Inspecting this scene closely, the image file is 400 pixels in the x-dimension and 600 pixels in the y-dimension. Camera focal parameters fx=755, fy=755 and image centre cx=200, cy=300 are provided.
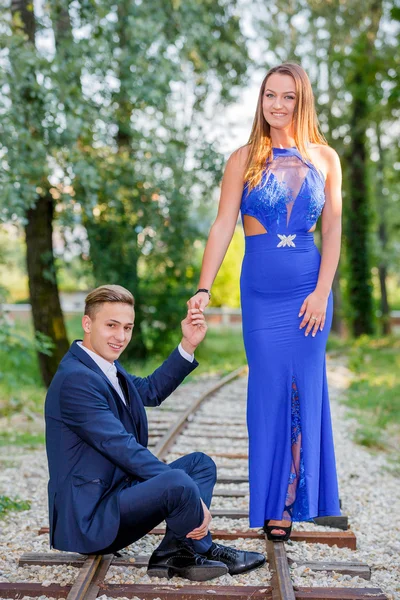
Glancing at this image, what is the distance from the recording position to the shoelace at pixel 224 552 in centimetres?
337

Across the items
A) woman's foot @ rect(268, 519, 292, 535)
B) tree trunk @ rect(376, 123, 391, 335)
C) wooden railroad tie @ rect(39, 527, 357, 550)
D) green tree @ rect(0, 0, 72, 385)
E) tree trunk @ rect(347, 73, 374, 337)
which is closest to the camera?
woman's foot @ rect(268, 519, 292, 535)

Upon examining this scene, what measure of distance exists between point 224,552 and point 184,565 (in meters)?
0.20

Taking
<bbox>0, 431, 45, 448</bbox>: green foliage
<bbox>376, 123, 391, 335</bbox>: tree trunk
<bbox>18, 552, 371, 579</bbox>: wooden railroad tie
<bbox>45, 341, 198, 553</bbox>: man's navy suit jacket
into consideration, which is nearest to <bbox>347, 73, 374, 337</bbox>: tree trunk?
<bbox>376, 123, 391, 335</bbox>: tree trunk

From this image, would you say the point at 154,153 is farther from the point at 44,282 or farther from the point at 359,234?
the point at 359,234

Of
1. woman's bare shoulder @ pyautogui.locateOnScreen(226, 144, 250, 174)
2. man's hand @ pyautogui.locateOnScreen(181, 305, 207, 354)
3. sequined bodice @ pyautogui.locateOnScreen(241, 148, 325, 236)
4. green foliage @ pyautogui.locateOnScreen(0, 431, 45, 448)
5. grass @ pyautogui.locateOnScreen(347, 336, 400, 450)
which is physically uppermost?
woman's bare shoulder @ pyautogui.locateOnScreen(226, 144, 250, 174)

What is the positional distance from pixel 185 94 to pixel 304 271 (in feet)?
44.8

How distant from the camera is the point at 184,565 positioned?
130 inches

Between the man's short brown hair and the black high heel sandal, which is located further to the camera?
the black high heel sandal

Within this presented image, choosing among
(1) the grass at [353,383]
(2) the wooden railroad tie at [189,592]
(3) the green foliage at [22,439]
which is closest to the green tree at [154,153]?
(1) the grass at [353,383]

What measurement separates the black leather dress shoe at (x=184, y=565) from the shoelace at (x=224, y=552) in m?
0.06

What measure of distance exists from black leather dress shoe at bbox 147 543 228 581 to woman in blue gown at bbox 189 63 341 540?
0.41m

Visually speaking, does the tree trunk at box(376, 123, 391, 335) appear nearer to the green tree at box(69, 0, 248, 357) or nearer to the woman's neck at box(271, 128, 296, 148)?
the green tree at box(69, 0, 248, 357)

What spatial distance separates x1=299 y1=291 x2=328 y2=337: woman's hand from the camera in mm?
3555

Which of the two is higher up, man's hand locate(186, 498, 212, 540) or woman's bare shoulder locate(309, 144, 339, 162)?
woman's bare shoulder locate(309, 144, 339, 162)
